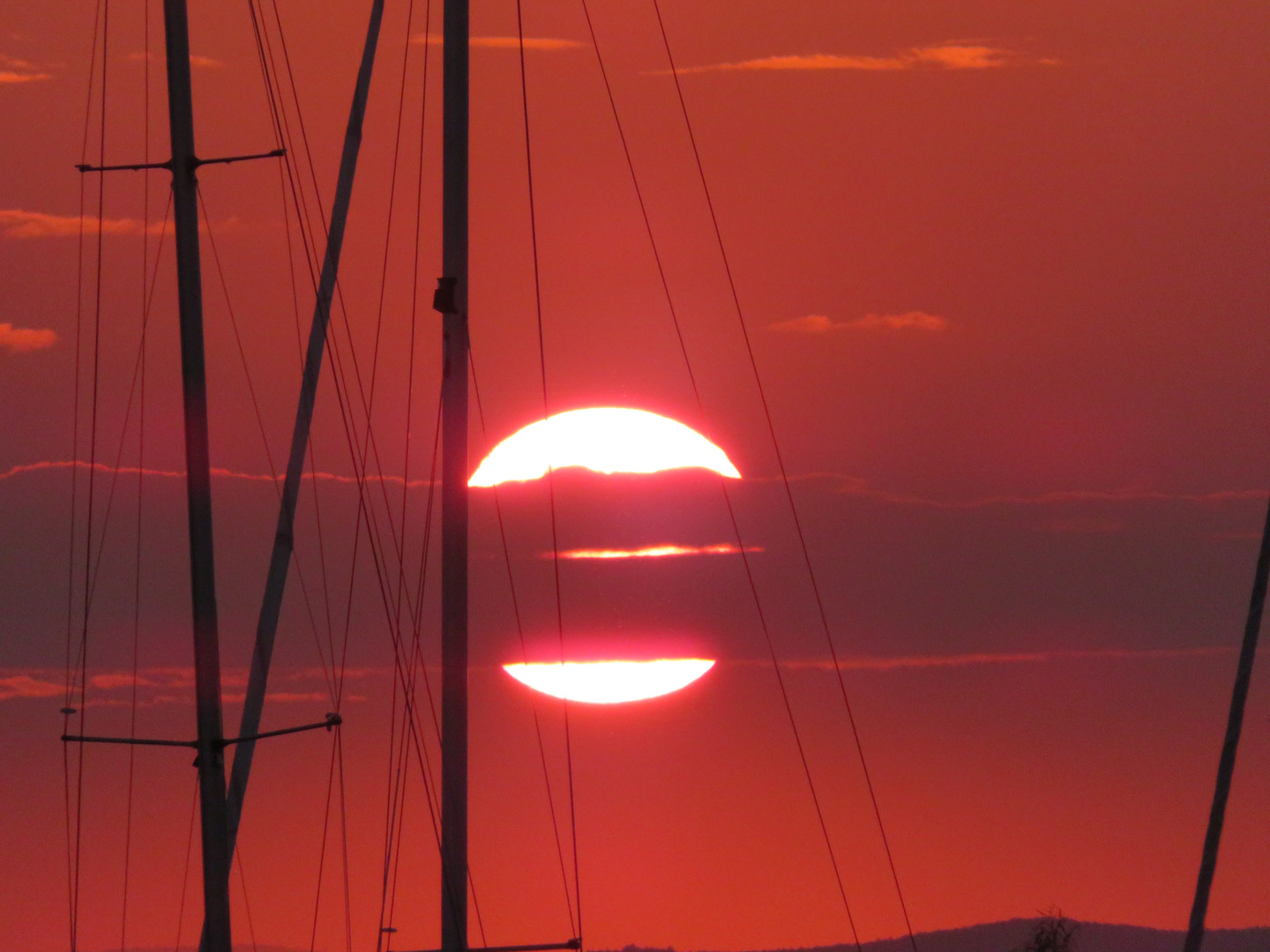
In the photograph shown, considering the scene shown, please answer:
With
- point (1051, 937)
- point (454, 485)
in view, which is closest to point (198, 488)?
point (454, 485)

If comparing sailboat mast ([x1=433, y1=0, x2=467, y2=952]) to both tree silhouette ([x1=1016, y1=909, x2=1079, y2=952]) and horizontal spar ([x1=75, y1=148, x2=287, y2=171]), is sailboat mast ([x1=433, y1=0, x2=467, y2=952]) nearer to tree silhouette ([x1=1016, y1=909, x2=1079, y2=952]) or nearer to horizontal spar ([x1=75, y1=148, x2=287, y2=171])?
horizontal spar ([x1=75, y1=148, x2=287, y2=171])

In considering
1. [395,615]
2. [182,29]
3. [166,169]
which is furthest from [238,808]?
[182,29]

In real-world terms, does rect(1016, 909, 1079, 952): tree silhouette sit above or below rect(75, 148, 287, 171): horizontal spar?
below

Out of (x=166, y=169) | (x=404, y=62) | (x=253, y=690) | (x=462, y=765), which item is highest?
(x=404, y=62)

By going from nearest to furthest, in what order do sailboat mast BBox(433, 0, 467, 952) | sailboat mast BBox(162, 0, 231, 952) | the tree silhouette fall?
sailboat mast BBox(162, 0, 231, 952) < sailboat mast BBox(433, 0, 467, 952) < the tree silhouette

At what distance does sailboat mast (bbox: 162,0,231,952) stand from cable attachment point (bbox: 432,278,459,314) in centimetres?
235

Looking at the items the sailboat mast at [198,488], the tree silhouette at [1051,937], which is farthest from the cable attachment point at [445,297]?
→ the tree silhouette at [1051,937]

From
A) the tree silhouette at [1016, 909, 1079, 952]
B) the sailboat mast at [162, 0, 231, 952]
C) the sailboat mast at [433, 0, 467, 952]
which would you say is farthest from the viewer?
the tree silhouette at [1016, 909, 1079, 952]

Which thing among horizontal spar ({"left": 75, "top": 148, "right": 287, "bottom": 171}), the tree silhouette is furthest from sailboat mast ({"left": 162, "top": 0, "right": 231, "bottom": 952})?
the tree silhouette

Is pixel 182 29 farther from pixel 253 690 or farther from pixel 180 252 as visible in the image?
pixel 253 690

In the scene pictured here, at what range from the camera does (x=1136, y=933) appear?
396 feet

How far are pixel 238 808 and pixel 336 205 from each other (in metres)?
8.32

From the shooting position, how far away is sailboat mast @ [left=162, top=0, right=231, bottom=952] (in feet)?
50.0

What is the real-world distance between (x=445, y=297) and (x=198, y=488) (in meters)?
3.15
